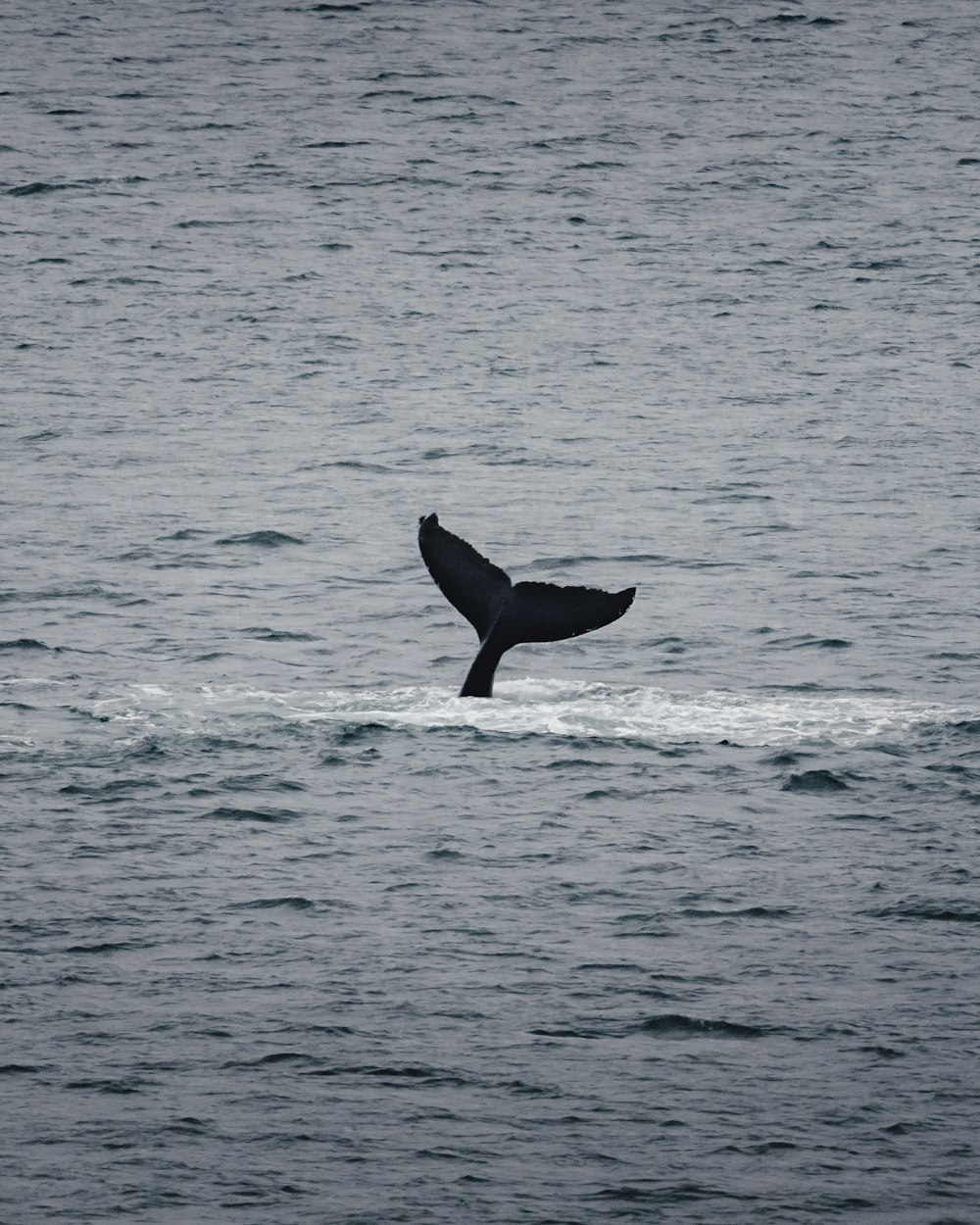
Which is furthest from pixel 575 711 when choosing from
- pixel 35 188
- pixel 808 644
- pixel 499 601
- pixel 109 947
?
pixel 35 188

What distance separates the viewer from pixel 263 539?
97.9ft

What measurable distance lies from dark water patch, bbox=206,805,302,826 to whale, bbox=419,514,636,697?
8.66 ft

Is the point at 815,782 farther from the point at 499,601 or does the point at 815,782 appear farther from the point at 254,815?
the point at 254,815

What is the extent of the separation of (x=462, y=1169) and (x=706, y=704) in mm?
9333

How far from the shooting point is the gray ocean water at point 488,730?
1146 cm

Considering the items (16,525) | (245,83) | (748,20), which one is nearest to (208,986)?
(16,525)

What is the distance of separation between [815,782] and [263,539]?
14.1m

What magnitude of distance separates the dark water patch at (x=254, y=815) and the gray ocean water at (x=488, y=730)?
0.22 ft

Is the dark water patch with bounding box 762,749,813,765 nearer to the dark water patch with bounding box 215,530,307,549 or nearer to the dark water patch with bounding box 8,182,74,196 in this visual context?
the dark water patch with bounding box 215,530,307,549

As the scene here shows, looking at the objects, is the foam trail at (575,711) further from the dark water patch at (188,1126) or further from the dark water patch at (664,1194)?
the dark water patch at (664,1194)

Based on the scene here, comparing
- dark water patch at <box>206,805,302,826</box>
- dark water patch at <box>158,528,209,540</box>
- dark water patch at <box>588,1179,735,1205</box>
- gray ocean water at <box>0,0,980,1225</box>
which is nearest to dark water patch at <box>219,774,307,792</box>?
gray ocean water at <box>0,0,980,1225</box>

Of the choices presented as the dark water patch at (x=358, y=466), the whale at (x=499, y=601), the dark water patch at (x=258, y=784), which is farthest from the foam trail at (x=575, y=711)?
the dark water patch at (x=358, y=466)

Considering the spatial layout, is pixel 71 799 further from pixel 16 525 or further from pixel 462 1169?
pixel 16 525

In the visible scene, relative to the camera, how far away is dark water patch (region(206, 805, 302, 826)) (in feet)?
53.5
